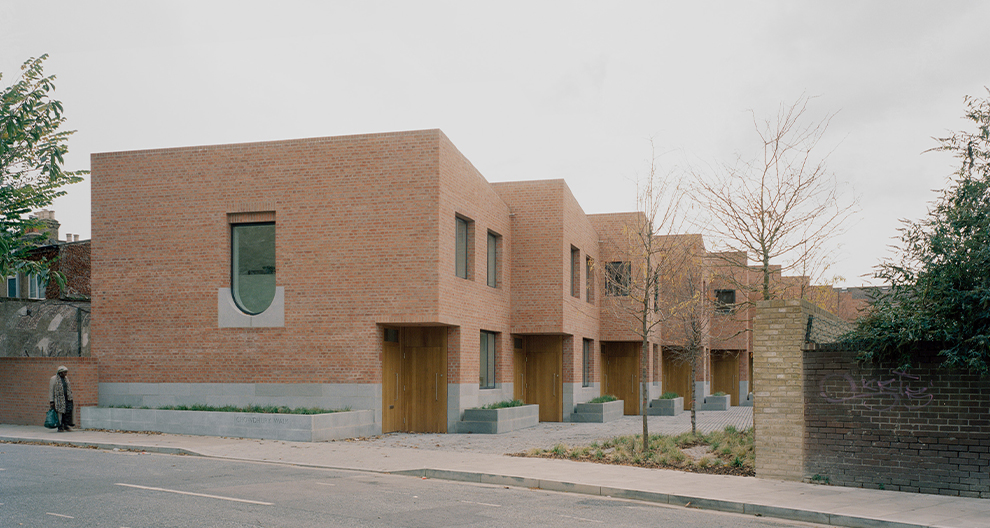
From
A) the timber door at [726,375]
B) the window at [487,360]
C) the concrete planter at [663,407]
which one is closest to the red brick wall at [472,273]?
the window at [487,360]

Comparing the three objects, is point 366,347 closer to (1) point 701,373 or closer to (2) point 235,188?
(2) point 235,188

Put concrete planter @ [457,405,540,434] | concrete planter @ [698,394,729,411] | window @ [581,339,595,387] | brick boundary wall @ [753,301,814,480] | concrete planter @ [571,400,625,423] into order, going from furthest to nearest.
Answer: concrete planter @ [698,394,729,411] → window @ [581,339,595,387] → concrete planter @ [571,400,625,423] → concrete planter @ [457,405,540,434] → brick boundary wall @ [753,301,814,480]

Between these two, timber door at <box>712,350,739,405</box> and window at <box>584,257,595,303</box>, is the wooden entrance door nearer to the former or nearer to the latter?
timber door at <box>712,350,739,405</box>

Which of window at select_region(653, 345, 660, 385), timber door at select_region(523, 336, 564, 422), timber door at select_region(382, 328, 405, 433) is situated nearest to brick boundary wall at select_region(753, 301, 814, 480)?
timber door at select_region(382, 328, 405, 433)

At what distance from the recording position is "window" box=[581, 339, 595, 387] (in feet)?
103

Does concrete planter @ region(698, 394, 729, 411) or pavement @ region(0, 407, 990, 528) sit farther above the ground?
pavement @ region(0, 407, 990, 528)

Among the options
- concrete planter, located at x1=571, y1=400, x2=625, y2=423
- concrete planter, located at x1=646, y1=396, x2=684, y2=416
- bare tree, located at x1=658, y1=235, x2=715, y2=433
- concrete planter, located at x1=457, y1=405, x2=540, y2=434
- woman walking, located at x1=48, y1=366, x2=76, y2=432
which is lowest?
concrete planter, located at x1=646, y1=396, x2=684, y2=416

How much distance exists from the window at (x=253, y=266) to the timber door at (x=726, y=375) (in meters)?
36.1

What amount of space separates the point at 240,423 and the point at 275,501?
8.77 meters

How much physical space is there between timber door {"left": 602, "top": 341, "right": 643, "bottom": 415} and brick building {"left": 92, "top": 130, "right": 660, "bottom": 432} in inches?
507

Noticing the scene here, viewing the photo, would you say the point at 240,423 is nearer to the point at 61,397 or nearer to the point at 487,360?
the point at 61,397

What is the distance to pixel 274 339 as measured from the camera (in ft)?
68.1

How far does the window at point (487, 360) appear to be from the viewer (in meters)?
24.5

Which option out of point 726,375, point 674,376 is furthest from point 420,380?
point 726,375
